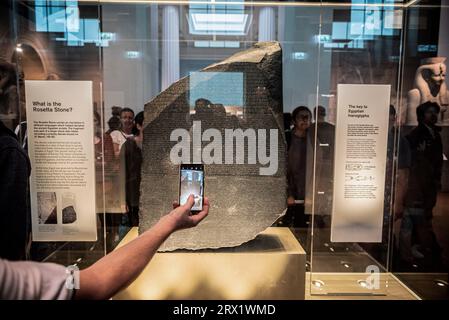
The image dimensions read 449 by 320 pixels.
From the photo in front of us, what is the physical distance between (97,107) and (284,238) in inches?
52.3

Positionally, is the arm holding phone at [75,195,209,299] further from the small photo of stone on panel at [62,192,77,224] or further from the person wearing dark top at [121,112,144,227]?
the person wearing dark top at [121,112,144,227]

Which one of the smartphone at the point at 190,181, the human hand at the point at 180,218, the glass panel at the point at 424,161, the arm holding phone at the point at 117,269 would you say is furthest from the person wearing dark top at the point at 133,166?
the glass panel at the point at 424,161

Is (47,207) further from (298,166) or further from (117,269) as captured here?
(298,166)

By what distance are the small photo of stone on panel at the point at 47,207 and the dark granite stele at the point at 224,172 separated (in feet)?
1.55

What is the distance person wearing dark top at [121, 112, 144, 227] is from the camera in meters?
2.17

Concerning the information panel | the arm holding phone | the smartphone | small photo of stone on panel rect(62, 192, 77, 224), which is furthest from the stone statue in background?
small photo of stone on panel rect(62, 192, 77, 224)

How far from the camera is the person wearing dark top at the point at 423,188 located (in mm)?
1952

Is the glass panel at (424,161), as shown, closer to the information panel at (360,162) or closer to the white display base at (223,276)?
the information panel at (360,162)

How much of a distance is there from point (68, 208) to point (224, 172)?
83 centimetres

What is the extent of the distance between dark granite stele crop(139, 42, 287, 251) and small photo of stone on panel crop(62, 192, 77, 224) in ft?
1.26

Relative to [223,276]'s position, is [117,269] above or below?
above

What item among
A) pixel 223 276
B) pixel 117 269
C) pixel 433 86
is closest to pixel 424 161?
pixel 433 86

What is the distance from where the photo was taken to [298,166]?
2277mm

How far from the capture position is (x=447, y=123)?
188 centimetres
